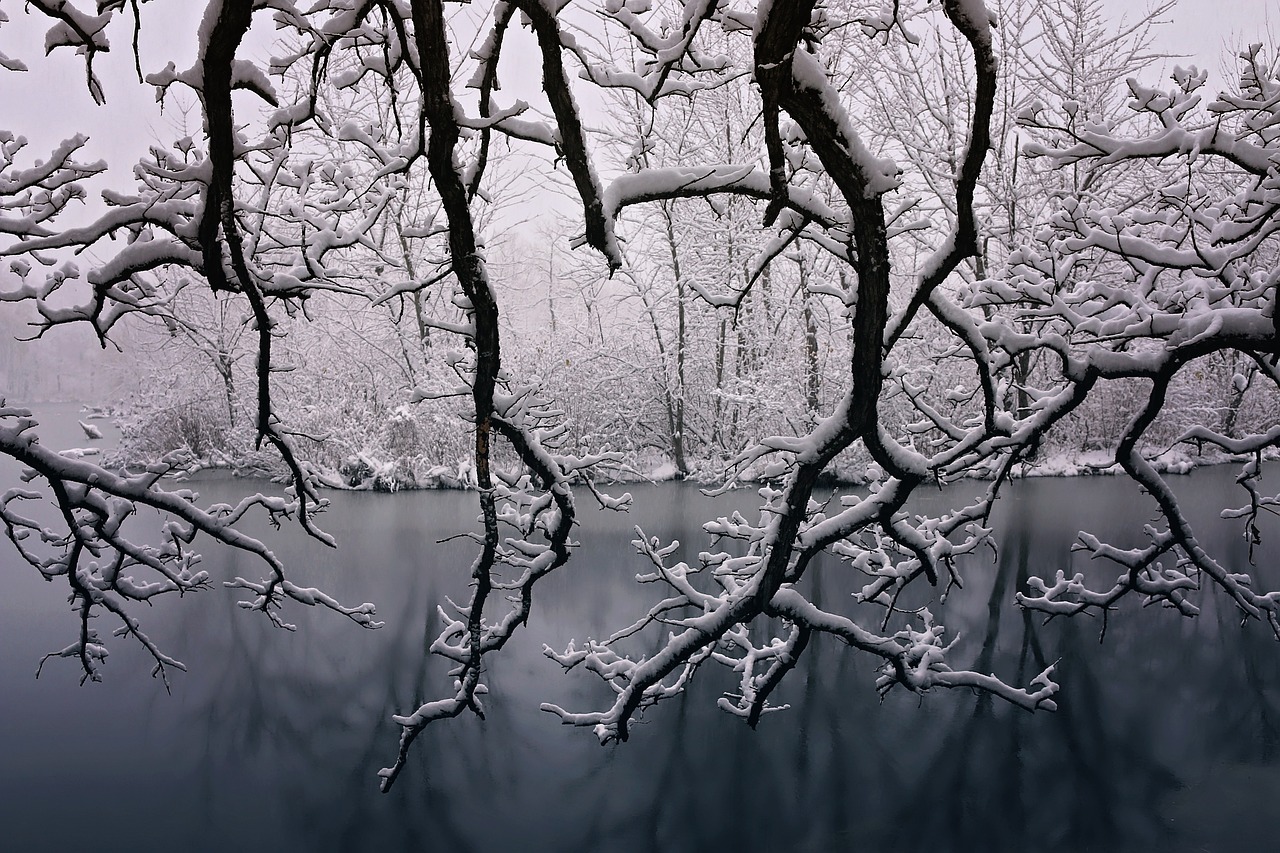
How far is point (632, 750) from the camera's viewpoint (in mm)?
6176

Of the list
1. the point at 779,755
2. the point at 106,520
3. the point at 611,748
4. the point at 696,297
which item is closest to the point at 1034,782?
the point at 779,755

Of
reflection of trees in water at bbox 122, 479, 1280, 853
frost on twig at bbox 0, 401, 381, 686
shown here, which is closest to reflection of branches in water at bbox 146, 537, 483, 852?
reflection of trees in water at bbox 122, 479, 1280, 853

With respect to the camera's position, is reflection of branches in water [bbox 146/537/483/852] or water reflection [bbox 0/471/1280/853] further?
reflection of branches in water [bbox 146/537/483/852]

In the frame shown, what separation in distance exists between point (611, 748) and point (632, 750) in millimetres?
160

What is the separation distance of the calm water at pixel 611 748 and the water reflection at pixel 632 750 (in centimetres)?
2

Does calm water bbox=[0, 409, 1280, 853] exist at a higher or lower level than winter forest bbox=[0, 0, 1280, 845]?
lower

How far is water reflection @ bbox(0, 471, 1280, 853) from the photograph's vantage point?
514cm

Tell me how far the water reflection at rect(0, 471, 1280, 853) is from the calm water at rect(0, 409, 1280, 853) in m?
0.02

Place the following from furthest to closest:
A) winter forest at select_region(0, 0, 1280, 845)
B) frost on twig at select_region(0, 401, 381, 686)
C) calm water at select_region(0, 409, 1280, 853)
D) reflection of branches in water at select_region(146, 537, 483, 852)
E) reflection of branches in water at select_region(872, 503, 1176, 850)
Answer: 1. reflection of branches in water at select_region(146, 537, 483, 852)
2. calm water at select_region(0, 409, 1280, 853)
3. reflection of branches in water at select_region(872, 503, 1176, 850)
4. frost on twig at select_region(0, 401, 381, 686)
5. winter forest at select_region(0, 0, 1280, 845)

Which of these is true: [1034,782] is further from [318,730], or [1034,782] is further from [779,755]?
[318,730]

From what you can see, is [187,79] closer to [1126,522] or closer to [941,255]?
[941,255]

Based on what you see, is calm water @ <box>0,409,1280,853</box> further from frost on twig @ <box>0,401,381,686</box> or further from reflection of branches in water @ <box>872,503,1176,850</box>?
frost on twig @ <box>0,401,381,686</box>

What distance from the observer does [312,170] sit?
396 cm

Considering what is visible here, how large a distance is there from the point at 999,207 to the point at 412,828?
41.2 feet
